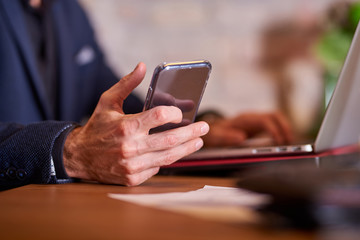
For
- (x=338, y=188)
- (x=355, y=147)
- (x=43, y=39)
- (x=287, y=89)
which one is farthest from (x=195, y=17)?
(x=338, y=188)

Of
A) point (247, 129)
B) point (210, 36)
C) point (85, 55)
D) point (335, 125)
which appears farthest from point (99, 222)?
point (210, 36)

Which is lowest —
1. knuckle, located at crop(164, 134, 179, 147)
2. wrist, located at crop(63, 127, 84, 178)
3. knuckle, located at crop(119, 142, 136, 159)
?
wrist, located at crop(63, 127, 84, 178)

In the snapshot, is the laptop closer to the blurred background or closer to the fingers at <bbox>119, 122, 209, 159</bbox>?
the fingers at <bbox>119, 122, 209, 159</bbox>

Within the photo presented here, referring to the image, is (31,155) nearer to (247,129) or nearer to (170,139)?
(170,139)

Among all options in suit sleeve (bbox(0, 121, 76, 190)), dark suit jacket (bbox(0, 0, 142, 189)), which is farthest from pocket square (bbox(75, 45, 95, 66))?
suit sleeve (bbox(0, 121, 76, 190))

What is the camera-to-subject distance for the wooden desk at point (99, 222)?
0.92ft

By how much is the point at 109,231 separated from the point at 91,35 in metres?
1.36

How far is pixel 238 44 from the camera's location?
2086 mm

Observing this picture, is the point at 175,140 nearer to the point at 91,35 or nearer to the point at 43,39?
the point at 43,39

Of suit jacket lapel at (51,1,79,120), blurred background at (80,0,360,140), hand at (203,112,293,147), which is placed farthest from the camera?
blurred background at (80,0,360,140)

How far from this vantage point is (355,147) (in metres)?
0.80

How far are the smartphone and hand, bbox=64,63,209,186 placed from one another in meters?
0.02

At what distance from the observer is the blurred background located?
2.05 meters

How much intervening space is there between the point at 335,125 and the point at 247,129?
A: 1.57 ft
